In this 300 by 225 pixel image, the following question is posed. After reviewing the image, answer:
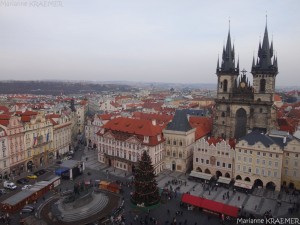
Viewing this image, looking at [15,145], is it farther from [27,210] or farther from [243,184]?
[243,184]

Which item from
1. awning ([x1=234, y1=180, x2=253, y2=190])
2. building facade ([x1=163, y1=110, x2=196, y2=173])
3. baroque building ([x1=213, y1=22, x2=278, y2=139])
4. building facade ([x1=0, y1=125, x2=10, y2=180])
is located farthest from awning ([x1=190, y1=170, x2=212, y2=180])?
building facade ([x1=0, y1=125, x2=10, y2=180])

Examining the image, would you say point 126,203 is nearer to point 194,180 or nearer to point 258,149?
point 194,180

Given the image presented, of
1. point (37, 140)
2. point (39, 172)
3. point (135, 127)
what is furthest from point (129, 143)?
point (37, 140)

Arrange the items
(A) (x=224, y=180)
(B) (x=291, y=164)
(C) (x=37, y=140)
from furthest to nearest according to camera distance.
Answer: (C) (x=37, y=140)
(A) (x=224, y=180)
(B) (x=291, y=164)

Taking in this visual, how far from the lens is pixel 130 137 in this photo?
226ft

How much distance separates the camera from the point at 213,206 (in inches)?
1870

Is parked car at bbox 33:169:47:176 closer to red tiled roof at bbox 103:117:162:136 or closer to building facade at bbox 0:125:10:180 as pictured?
building facade at bbox 0:125:10:180

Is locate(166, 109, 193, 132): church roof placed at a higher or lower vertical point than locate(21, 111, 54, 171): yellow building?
higher

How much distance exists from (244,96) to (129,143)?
34.6 m

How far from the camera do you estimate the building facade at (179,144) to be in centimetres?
6931

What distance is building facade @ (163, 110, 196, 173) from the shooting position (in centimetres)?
6931

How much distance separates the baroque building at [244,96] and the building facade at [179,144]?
51.7 feet

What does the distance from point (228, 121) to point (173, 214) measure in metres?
41.0

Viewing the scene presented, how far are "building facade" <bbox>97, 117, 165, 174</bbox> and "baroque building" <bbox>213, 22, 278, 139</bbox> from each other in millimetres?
21970
